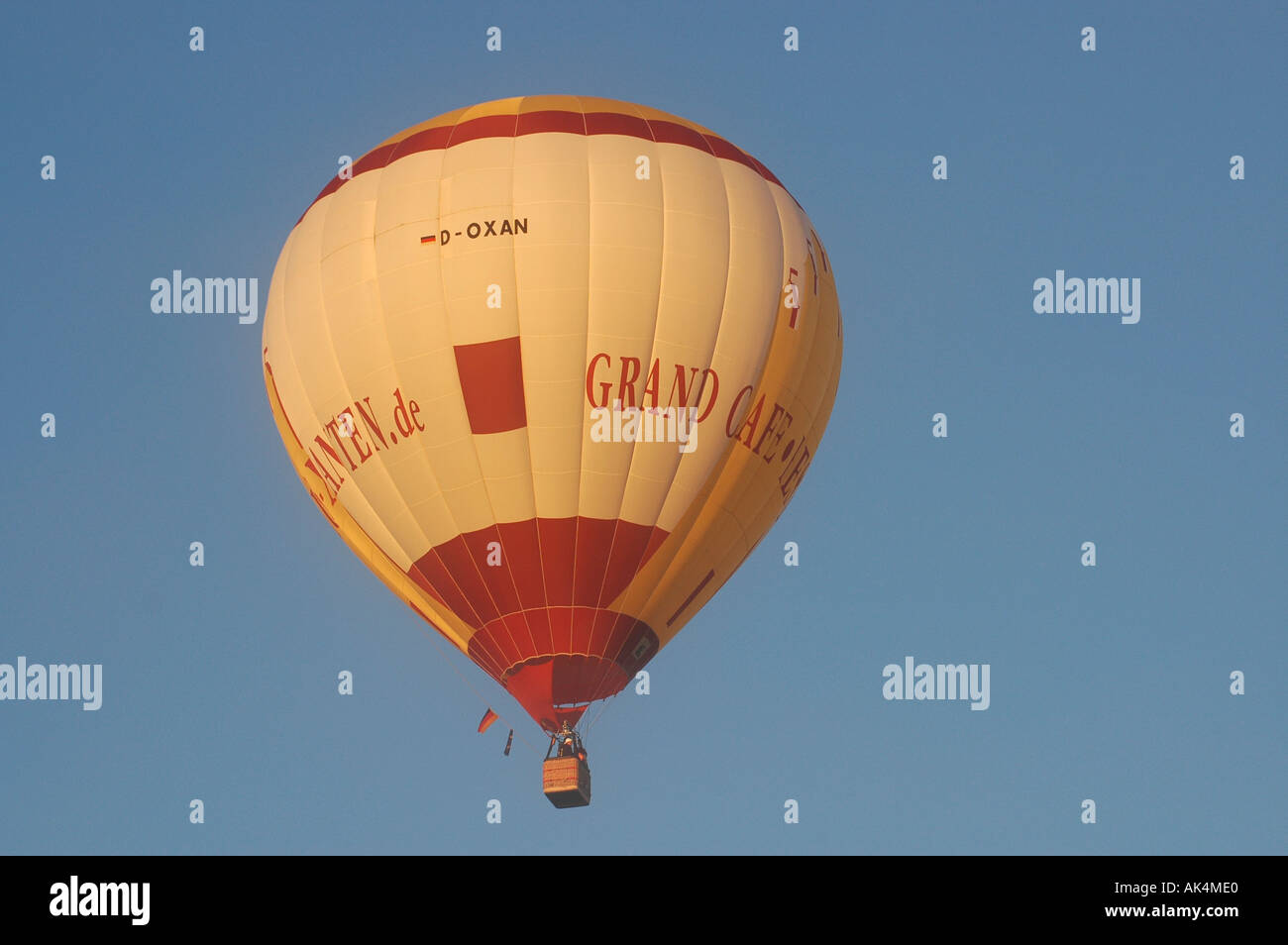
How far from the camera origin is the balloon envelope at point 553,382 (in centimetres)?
3222

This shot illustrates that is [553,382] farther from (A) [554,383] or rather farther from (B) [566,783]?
(B) [566,783]

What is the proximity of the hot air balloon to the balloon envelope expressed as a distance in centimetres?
3

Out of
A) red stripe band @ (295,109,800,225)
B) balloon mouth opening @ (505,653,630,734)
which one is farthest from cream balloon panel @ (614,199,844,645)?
red stripe band @ (295,109,800,225)

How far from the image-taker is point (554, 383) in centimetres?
3216

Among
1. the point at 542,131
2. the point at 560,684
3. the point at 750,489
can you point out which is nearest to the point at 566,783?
the point at 560,684

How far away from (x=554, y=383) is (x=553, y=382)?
0.06ft

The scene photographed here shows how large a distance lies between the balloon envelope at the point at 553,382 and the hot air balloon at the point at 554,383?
3 cm

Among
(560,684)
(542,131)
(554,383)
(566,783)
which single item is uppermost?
(542,131)

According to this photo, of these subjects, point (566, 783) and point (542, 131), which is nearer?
point (566, 783)

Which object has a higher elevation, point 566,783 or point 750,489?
point 750,489

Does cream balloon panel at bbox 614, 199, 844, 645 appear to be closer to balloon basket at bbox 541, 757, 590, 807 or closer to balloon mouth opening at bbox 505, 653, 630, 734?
balloon mouth opening at bbox 505, 653, 630, 734

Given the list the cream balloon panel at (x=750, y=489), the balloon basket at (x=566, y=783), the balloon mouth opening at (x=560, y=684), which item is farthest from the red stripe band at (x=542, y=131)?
the balloon basket at (x=566, y=783)

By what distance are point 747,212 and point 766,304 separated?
4.11 ft

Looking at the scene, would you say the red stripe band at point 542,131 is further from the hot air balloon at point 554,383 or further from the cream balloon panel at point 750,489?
the cream balloon panel at point 750,489
